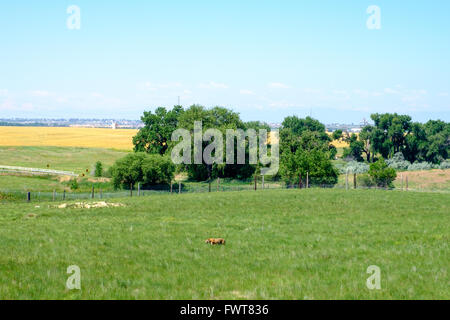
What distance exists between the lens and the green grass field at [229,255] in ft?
36.4

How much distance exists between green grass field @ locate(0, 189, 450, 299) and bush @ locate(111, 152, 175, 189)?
35908 mm

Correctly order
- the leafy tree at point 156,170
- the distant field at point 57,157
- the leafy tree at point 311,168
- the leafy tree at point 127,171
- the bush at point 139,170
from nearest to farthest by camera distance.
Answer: the leafy tree at point 311,168
the leafy tree at point 127,171
the bush at point 139,170
the leafy tree at point 156,170
the distant field at point 57,157

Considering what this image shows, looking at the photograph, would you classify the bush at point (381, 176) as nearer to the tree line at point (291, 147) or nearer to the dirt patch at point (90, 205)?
the tree line at point (291, 147)

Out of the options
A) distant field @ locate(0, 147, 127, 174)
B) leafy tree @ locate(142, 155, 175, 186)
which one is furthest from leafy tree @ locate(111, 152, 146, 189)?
distant field @ locate(0, 147, 127, 174)

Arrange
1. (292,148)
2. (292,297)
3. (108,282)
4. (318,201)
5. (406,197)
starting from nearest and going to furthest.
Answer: (292,297) < (108,282) < (318,201) < (406,197) < (292,148)

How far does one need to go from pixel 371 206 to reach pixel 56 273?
918 inches

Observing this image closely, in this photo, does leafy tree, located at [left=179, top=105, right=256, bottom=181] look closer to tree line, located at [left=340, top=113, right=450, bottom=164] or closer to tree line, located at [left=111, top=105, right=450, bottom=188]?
tree line, located at [left=111, top=105, right=450, bottom=188]

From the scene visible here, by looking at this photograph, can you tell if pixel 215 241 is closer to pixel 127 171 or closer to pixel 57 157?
pixel 127 171

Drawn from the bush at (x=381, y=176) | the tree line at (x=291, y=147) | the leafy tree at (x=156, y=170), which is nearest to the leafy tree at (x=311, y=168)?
the tree line at (x=291, y=147)

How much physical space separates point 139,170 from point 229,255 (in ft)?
167

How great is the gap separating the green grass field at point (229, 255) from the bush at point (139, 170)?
3591cm

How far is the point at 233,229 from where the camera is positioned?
20.8m
